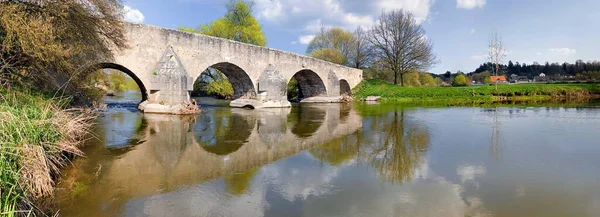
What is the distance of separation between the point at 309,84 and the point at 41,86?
65.8ft

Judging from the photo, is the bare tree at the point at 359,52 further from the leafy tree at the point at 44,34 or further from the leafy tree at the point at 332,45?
the leafy tree at the point at 44,34

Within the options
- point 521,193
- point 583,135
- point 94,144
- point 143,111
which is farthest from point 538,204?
point 143,111

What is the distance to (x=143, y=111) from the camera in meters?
15.2

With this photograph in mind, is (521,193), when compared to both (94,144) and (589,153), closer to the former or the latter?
(589,153)

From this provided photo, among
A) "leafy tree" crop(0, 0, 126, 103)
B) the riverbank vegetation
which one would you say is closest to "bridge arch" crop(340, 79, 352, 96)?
the riverbank vegetation

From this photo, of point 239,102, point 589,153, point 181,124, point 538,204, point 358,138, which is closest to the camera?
point 538,204

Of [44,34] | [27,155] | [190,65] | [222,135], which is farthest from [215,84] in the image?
[27,155]

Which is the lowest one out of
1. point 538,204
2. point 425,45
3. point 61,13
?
point 538,204

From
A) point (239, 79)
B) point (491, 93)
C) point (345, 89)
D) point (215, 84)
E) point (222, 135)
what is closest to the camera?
point (222, 135)

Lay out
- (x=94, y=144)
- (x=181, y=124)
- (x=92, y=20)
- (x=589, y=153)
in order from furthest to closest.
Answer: (x=181, y=124)
(x=92, y=20)
(x=94, y=144)
(x=589, y=153)

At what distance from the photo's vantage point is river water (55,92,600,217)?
408 centimetres

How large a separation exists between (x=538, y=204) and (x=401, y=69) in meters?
30.3

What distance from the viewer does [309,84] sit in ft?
91.8

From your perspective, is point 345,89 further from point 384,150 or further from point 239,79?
point 384,150
